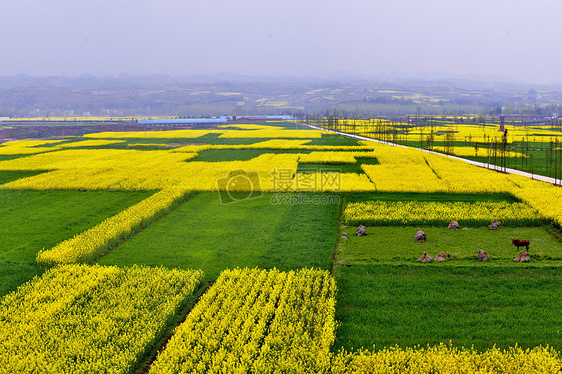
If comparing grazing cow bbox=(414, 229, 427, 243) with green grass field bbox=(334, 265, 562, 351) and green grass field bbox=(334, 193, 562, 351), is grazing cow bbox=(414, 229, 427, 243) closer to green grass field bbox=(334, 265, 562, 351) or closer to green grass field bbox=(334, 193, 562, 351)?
green grass field bbox=(334, 193, 562, 351)

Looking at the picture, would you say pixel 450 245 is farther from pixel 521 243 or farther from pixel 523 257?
pixel 523 257

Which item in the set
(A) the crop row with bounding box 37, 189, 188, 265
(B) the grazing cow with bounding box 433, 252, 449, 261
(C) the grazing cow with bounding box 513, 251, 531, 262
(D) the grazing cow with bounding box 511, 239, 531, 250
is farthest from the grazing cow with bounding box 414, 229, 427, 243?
(A) the crop row with bounding box 37, 189, 188, 265

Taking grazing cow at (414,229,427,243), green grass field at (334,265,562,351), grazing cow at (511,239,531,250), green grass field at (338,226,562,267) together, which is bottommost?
green grass field at (334,265,562,351)

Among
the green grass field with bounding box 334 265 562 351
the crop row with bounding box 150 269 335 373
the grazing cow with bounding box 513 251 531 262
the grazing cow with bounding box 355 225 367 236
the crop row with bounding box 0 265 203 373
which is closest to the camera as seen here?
the crop row with bounding box 150 269 335 373

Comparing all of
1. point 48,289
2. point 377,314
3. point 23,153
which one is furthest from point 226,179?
point 23,153

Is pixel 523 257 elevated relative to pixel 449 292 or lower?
elevated

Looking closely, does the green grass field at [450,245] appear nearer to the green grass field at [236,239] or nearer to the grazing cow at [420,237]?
the grazing cow at [420,237]

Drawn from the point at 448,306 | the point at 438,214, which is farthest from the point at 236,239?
the point at 438,214

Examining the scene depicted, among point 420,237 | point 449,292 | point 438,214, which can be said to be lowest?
point 449,292
